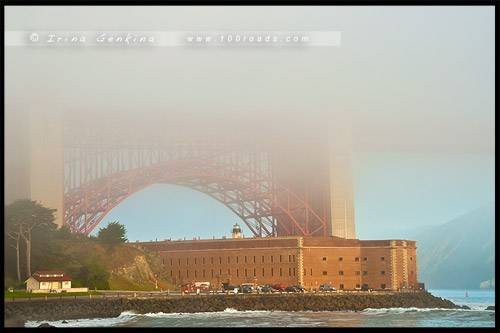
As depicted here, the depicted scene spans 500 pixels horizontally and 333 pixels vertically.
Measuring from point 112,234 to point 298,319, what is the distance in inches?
776

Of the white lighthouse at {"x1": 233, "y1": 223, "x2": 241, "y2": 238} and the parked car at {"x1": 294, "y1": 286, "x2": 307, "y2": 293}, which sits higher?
the white lighthouse at {"x1": 233, "y1": 223, "x2": 241, "y2": 238}

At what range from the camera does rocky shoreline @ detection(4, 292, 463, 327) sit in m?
45.1

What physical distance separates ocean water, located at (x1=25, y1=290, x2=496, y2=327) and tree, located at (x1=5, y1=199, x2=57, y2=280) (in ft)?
31.8

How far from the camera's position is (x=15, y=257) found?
177 feet

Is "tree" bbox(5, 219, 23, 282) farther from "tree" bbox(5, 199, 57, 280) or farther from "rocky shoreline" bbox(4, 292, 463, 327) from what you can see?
"rocky shoreline" bbox(4, 292, 463, 327)

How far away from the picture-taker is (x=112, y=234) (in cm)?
6384

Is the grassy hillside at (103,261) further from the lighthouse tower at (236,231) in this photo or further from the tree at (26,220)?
the lighthouse tower at (236,231)

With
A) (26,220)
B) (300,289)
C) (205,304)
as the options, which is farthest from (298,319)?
(26,220)

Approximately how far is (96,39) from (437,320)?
2636cm

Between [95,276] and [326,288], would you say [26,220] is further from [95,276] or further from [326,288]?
[326,288]

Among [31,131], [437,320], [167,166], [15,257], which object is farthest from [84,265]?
[437,320]

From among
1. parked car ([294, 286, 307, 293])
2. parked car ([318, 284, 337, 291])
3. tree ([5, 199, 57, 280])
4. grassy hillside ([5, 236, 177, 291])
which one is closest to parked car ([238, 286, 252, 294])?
parked car ([294, 286, 307, 293])

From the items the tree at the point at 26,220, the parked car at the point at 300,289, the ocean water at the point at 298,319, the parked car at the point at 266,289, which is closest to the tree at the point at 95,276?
the tree at the point at 26,220

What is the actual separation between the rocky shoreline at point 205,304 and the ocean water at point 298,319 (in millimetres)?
657
